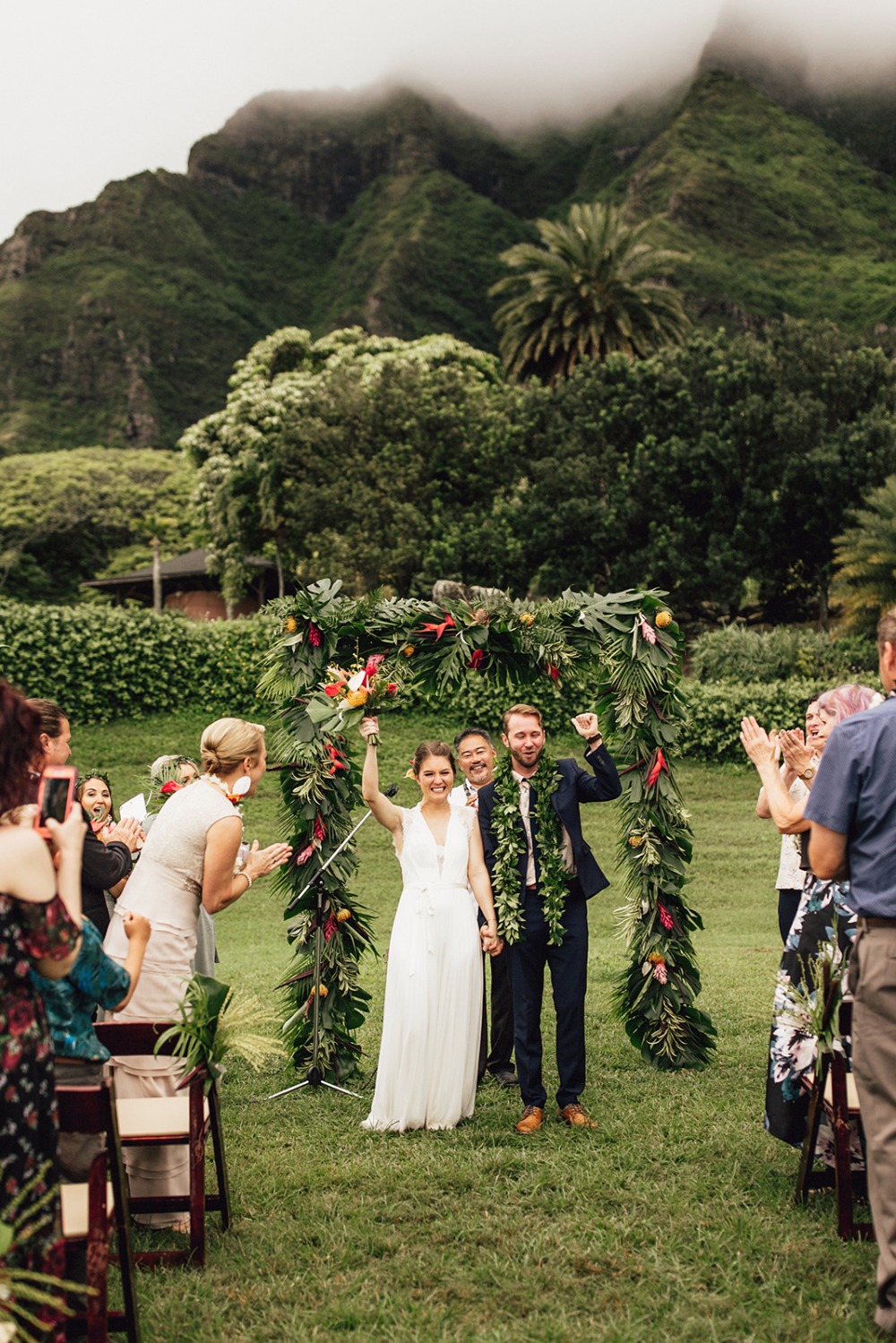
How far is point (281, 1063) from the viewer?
8.36 metres

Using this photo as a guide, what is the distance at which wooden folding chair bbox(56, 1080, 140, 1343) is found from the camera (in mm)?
3455

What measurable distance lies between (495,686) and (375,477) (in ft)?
82.3

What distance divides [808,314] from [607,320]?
3245 centimetres

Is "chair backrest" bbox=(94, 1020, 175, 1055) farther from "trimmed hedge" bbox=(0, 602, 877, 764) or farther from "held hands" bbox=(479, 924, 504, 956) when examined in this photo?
"trimmed hedge" bbox=(0, 602, 877, 764)

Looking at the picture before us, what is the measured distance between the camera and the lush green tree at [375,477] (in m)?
31.1

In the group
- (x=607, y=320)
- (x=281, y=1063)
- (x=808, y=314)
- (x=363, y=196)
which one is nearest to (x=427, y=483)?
(x=607, y=320)

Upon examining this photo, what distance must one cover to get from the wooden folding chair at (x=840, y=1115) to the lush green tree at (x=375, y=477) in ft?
85.1

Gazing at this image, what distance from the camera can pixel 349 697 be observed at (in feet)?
24.6

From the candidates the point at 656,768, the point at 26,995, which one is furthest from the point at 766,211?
the point at 26,995

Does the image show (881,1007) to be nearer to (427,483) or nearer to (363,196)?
(427,483)

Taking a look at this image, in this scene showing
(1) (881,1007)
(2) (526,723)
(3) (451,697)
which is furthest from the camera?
(3) (451,697)

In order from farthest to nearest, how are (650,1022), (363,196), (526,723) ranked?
1. (363,196)
2. (650,1022)
3. (526,723)

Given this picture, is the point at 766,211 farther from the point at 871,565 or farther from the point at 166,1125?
the point at 166,1125

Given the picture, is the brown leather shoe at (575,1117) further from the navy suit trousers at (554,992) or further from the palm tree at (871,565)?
the palm tree at (871,565)
